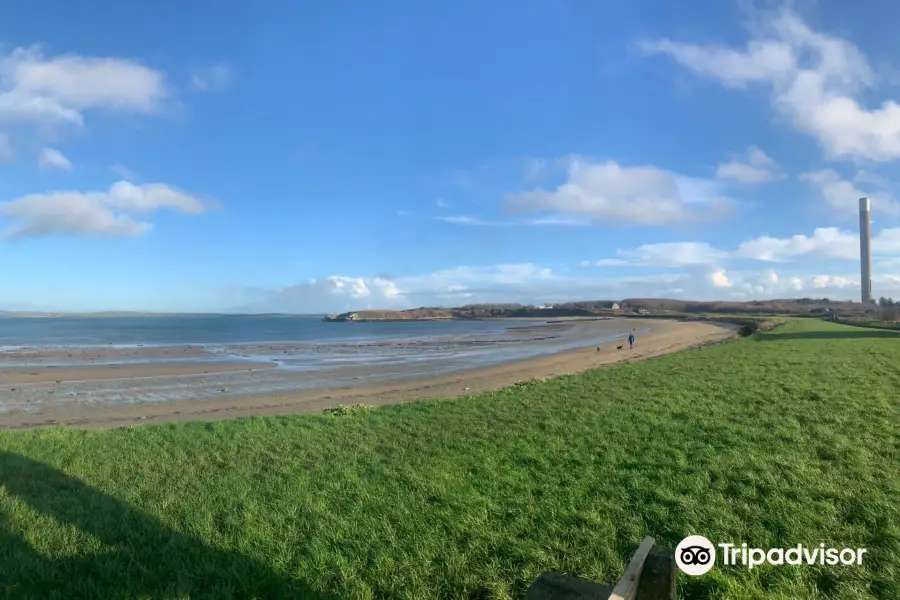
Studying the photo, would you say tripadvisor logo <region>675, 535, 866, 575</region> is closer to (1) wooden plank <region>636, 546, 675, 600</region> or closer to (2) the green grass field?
(2) the green grass field

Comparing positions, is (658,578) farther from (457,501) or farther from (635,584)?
(457,501)

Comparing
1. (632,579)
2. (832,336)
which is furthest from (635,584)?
(832,336)

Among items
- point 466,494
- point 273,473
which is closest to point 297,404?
point 273,473

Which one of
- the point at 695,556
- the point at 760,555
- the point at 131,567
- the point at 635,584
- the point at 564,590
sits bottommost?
the point at 131,567

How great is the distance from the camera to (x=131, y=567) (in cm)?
438

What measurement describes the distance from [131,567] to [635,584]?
424 centimetres

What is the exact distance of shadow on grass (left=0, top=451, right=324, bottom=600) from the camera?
3.97 meters

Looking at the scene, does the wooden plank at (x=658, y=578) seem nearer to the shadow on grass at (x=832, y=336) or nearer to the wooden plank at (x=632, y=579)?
the wooden plank at (x=632, y=579)

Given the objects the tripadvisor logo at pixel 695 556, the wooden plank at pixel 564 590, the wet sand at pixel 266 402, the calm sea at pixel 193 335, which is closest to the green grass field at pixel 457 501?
the tripadvisor logo at pixel 695 556

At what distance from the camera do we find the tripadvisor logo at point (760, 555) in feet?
12.5

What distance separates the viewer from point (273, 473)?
725cm

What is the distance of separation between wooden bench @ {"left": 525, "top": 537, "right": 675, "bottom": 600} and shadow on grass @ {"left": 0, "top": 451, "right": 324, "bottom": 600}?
6.73 ft

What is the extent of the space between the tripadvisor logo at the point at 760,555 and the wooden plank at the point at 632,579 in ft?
4.87

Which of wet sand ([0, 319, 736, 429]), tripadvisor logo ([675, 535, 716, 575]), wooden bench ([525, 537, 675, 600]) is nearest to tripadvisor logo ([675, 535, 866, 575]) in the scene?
tripadvisor logo ([675, 535, 716, 575])
